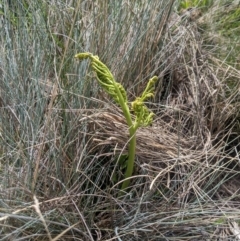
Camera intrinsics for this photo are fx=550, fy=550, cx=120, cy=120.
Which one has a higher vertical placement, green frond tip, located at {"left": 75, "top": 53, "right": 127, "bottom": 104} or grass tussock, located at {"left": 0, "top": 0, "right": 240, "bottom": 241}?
green frond tip, located at {"left": 75, "top": 53, "right": 127, "bottom": 104}

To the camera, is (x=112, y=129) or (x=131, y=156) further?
(x=112, y=129)

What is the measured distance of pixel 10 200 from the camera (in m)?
1.10

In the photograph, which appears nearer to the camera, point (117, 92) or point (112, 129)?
point (117, 92)

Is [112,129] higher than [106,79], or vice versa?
[106,79]

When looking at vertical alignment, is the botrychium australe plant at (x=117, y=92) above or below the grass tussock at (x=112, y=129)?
above

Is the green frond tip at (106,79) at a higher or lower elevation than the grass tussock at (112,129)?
higher

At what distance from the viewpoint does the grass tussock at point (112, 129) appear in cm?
117

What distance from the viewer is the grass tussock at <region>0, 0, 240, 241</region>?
46.0 inches

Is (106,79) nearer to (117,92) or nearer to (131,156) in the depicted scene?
(117,92)

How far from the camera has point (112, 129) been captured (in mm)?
1359

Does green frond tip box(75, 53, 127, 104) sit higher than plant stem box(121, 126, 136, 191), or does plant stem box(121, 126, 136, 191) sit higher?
green frond tip box(75, 53, 127, 104)

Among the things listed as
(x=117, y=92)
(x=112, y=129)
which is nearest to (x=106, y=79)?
(x=117, y=92)

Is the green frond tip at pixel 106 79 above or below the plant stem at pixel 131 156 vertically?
above

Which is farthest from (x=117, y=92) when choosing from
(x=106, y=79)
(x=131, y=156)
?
(x=131, y=156)
